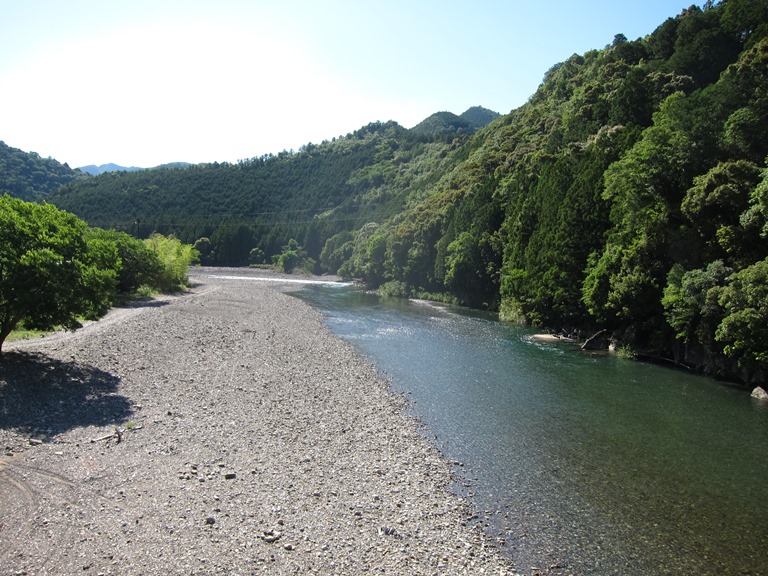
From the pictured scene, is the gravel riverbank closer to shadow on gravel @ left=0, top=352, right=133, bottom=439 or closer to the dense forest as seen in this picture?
shadow on gravel @ left=0, top=352, right=133, bottom=439

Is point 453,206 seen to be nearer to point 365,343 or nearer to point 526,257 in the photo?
point 526,257

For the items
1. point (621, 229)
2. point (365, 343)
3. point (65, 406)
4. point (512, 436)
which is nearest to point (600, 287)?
point (621, 229)

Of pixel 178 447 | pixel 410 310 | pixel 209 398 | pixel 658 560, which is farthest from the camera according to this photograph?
pixel 410 310

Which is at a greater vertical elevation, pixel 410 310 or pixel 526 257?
pixel 526 257

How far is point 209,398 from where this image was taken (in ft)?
90.4

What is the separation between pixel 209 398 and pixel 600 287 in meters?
34.4

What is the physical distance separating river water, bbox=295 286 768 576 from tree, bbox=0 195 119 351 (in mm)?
18255

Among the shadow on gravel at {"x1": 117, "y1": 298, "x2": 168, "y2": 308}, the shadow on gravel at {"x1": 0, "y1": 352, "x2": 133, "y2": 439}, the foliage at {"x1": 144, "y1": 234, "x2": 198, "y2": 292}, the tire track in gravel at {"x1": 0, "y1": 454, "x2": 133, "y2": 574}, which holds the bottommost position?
the tire track in gravel at {"x1": 0, "y1": 454, "x2": 133, "y2": 574}

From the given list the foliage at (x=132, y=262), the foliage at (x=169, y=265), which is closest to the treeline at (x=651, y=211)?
the foliage at (x=169, y=265)

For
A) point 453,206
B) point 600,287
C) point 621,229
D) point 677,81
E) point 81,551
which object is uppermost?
point 677,81

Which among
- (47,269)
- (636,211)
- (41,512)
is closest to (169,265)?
(47,269)

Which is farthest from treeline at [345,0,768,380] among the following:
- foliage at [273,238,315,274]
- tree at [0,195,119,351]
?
foliage at [273,238,315,274]

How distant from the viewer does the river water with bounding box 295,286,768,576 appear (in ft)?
50.6

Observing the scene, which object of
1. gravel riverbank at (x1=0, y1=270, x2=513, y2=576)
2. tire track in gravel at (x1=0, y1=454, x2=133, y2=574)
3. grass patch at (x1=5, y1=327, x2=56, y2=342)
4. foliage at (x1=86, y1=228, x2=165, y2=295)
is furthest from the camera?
foliage at (x1=86, y1=228, x2=165, y2=295)
